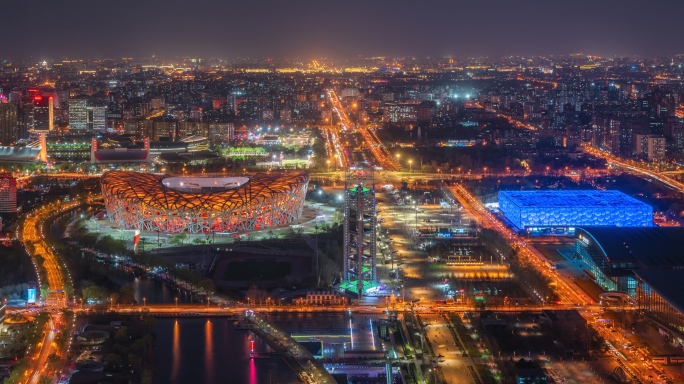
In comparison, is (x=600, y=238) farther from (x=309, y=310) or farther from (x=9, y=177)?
(x=9, y=177)

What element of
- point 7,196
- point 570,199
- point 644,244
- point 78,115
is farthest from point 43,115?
point 644,244

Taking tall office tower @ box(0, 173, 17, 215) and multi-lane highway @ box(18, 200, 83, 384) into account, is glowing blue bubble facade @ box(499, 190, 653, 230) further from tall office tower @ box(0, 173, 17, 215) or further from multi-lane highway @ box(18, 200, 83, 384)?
tall office tower @ box(0, 173, 17, 215)

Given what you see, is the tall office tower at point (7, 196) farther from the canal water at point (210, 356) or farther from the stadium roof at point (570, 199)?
the stadium roof at point (570, 199)

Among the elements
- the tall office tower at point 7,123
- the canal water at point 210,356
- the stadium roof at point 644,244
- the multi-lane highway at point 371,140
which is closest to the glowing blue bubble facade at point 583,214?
the stadium roof at point 644,244

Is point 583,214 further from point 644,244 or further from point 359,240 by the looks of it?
point 359,240

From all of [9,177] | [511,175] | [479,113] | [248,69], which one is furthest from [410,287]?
[248,69]

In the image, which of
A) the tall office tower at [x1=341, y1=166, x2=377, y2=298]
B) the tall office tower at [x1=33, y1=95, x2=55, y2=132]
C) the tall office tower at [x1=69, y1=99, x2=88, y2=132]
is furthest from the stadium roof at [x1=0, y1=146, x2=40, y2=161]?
the tall office tower at [x1=341, y1=166, x2=377, y2=298]
